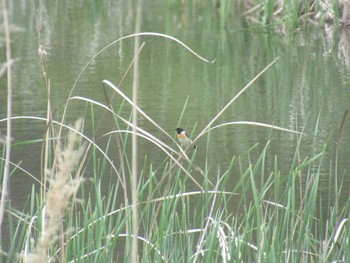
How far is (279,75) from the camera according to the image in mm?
8562

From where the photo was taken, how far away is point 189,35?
11.2m

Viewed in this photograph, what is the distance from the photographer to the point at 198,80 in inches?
324

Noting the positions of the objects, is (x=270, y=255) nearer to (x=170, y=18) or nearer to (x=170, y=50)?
(x=170, y=50)

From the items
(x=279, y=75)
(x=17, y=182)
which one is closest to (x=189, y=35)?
(x=279, y=75)

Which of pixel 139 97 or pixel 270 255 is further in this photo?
pixel 139 97

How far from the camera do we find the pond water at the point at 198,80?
5875 mm

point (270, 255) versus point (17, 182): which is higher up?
point (270, 255)

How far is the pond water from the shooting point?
588 centimetres

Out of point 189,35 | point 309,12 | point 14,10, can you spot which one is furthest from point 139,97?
point 14,10

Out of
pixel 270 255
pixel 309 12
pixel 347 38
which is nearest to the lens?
pixel 270 255

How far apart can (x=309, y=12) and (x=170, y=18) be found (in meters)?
2.12

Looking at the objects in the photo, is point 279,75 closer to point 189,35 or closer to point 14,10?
point 189,35

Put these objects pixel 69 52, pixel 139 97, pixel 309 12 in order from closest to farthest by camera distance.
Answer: pixel 139 97 → pixel 69 52 → pixel 309 12

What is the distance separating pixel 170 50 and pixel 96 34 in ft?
4.57
